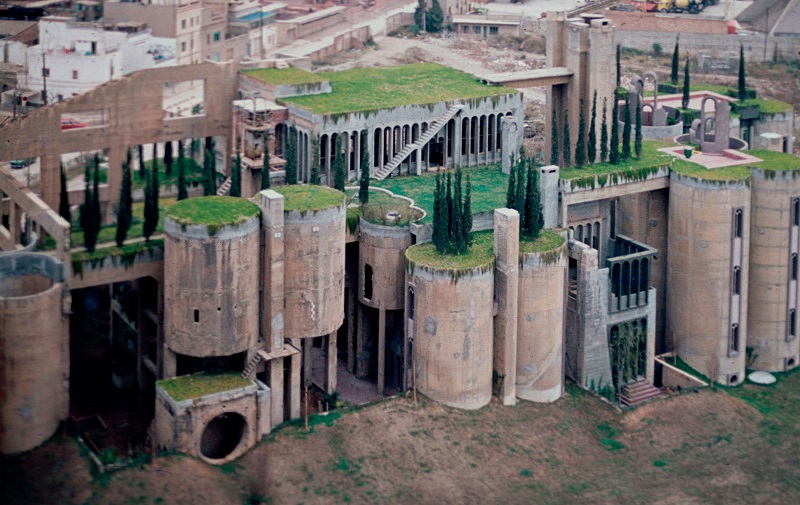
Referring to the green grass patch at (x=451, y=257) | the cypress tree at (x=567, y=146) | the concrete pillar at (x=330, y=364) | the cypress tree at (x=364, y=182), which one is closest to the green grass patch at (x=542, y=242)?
the green grass patch at (x=451, y=257)

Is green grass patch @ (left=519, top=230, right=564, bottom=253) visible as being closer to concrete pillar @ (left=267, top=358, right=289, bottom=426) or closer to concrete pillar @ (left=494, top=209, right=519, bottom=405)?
concrete pillar @ (left=494, top=209, right=519, bottom=405)

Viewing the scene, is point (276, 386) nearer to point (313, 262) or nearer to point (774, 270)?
point (313, 262)

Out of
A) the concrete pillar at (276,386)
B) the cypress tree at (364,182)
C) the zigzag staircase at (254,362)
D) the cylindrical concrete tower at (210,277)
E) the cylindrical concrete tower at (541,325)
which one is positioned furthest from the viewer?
the cypress tree at (364,182)

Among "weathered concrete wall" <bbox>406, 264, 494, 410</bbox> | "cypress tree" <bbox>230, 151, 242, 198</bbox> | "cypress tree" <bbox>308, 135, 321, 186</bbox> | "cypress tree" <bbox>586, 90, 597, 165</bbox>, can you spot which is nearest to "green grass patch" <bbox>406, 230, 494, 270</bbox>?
"weathered concrete wall" <bbox>406, 264, 494, 410</bbox>

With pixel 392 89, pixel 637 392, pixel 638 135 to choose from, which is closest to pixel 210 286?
pixel 392 89

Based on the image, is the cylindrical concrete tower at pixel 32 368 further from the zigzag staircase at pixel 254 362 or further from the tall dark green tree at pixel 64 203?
the zigzag staircase at pixel 254 362

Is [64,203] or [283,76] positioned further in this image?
[283,76]

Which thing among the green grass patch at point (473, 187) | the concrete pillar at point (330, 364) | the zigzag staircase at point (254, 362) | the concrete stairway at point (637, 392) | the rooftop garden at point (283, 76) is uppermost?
the rooftop garden at point (283, 76)
